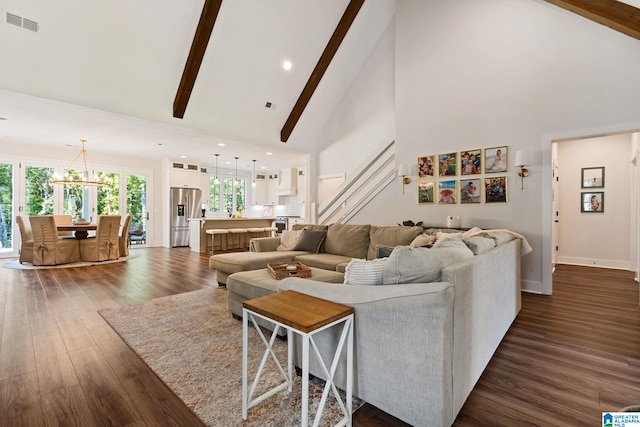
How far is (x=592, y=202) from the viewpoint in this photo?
5746mm

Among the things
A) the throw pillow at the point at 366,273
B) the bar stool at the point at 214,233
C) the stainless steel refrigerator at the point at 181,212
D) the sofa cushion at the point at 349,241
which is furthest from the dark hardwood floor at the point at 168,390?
the stainless steel refrigerator at the point at 181,212

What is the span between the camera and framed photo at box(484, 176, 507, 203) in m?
4.45

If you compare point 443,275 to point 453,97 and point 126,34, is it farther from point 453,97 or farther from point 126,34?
point 126,34

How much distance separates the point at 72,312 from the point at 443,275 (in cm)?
376

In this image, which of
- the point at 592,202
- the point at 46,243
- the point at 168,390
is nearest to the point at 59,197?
the point at 46,243

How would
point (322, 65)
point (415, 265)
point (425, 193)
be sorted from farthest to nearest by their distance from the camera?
point (322, 65) → point (425, 193) → point (415, 265)

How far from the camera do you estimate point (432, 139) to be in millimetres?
5191

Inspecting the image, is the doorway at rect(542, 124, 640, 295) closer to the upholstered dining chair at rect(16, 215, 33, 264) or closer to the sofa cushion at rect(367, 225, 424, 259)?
the sofa cushion at rect(367, 225, 424, 259)

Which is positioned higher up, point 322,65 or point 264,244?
point 322,65

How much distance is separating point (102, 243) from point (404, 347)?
7.15 meters

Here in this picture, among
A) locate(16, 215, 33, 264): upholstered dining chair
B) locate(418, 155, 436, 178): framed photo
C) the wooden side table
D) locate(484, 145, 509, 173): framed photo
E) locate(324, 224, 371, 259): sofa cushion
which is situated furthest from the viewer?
locate(16, 215, 33, 264): upholstered dining chair

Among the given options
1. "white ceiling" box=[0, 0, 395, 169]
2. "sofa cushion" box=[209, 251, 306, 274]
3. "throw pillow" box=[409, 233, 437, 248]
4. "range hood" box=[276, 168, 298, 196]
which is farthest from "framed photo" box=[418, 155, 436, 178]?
"range hood" box=[276, 168, 298, 196]

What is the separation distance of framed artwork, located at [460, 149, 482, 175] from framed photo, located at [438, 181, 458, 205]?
0.25 metres

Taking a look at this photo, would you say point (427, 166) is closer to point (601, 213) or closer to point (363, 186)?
point (363, 186)
